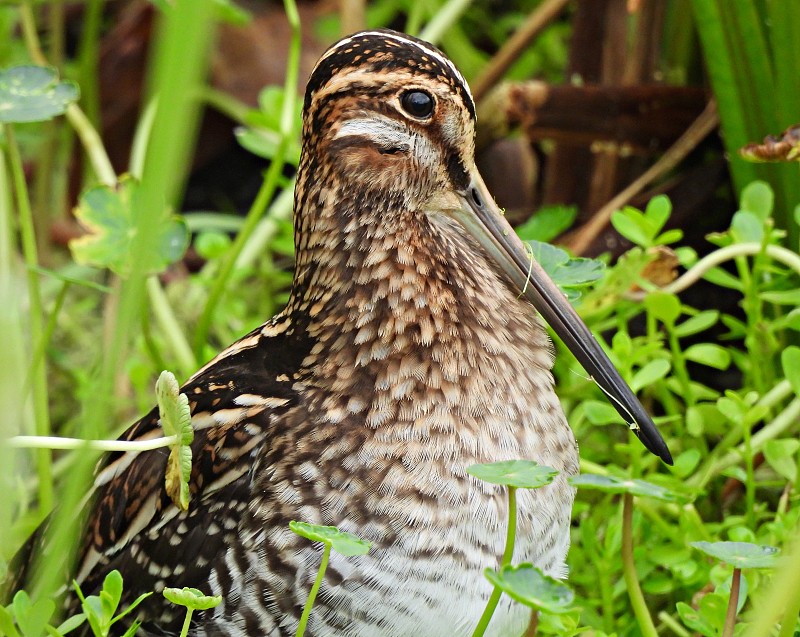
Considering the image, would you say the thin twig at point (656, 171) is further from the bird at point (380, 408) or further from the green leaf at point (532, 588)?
the green leaf at point (532, 588)

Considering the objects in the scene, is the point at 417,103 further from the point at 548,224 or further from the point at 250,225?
the point at 548,224

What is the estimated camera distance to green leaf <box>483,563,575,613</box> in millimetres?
1135

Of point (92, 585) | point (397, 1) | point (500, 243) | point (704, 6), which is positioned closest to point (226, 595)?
point (92, 585)

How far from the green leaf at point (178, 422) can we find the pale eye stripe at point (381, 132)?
366 millimetres

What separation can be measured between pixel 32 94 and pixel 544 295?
2.71ft

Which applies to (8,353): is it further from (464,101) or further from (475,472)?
(464,101)

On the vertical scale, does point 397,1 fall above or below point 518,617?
above

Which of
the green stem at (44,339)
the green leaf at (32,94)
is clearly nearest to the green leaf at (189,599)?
the green stem at (44,339)

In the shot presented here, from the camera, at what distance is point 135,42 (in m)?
3.23

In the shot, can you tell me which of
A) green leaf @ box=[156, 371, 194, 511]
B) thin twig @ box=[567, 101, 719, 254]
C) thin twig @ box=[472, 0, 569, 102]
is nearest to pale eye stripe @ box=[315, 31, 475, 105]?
green leaf @ box=[156, 371, 194, 511]

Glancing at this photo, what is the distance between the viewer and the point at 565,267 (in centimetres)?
165

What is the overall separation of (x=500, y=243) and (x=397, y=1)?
175 cm

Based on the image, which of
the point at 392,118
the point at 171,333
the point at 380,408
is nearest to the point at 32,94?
the point at 171,333

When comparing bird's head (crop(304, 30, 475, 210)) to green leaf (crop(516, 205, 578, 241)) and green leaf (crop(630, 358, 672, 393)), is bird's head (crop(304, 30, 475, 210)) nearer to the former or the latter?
green leaf (crop(630, 358, 672, 393))
